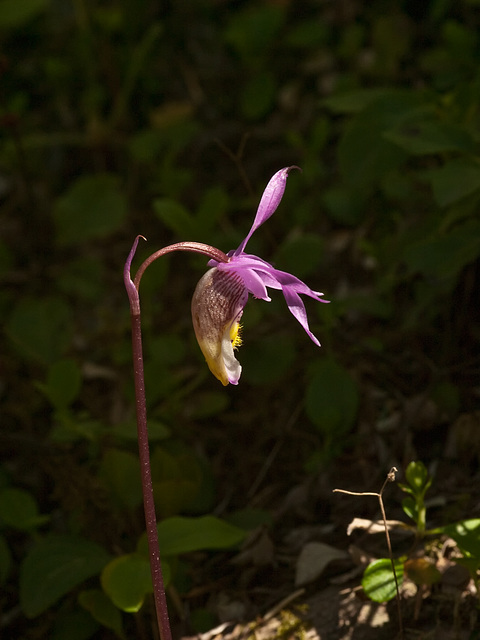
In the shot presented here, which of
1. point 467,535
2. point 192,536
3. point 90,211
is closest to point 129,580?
point 192,536

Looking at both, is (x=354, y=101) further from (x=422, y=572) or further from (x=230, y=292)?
(x=422, y=572)

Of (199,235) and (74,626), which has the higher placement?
(199,235)

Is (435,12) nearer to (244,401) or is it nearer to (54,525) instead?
(244,401)

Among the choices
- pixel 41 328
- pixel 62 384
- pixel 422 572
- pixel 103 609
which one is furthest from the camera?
pixel 41 328

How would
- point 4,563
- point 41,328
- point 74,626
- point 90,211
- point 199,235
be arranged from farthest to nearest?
point 90,211 < point 41,328 < point 199,235 < point 4,563 < point 74,626

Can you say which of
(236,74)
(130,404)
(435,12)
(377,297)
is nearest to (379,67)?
(435,12)

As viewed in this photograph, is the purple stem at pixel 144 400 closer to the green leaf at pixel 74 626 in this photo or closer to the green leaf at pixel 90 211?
the green leaf at pixel 74 626
